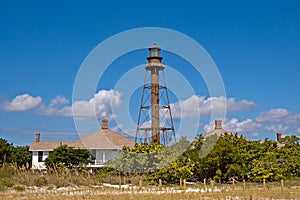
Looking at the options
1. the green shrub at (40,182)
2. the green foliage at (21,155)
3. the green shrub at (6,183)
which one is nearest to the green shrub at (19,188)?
the green shrub at (6,183)

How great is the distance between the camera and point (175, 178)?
2898cm

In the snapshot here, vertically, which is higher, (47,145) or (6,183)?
(47,145)

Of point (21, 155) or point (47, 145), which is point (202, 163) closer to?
point (47, 145)

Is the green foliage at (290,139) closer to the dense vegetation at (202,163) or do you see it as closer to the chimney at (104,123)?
the dense vegetation at (202,163)

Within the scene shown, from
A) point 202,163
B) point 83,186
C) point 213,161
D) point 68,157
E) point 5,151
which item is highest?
point 5,151

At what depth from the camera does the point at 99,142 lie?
151 feet

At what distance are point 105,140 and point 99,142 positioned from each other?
2.61ft

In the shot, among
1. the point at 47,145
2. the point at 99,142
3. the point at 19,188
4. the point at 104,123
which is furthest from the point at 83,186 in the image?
the point at 47,145

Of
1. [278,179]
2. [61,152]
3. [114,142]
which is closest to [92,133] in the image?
[114,142]

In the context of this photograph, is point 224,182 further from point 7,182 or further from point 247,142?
point 7,182

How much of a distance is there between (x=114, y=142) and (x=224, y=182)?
2017 cm

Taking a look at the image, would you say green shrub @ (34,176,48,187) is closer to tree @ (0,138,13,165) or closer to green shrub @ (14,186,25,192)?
green shrub @ (14,186,25,192)

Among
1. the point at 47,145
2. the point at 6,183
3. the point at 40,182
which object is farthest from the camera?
the point at 47,145

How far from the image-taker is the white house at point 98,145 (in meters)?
45.5
